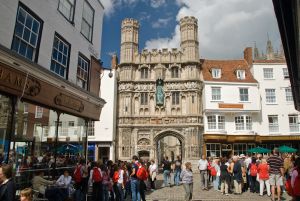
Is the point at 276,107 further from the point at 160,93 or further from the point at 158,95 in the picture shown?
the point at 158,95

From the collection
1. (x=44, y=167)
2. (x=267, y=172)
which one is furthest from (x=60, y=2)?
(x=267, y=172)

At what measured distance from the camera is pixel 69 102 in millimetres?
11945

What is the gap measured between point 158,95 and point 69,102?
21.5 metres

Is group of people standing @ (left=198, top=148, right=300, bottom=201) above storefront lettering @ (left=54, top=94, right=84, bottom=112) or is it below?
below

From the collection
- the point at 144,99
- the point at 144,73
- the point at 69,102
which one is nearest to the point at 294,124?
the point at 144,99

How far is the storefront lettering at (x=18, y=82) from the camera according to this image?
26.1ft

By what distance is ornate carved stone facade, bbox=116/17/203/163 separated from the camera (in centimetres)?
3158

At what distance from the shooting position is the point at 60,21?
11766 millimetres

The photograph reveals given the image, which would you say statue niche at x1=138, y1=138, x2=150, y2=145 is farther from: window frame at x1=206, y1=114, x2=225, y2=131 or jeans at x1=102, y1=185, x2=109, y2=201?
jeans at x1=102, y1=185, x2=109, y2=201

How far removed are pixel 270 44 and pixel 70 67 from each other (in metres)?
72.3

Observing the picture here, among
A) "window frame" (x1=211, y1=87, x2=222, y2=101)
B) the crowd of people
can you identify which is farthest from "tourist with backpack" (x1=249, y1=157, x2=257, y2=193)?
"window frame" (x1=211, y1=87, x2=222, y2=101)

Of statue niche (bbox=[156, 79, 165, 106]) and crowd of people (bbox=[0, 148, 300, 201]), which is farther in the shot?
statue niche (bbox=[156, 79, 165, 106])

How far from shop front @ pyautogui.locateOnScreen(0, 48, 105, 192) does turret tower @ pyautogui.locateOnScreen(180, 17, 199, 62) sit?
20.6 m

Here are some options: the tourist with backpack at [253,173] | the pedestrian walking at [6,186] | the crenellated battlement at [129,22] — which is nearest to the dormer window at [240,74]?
the crenellated battlement at [129,22]
